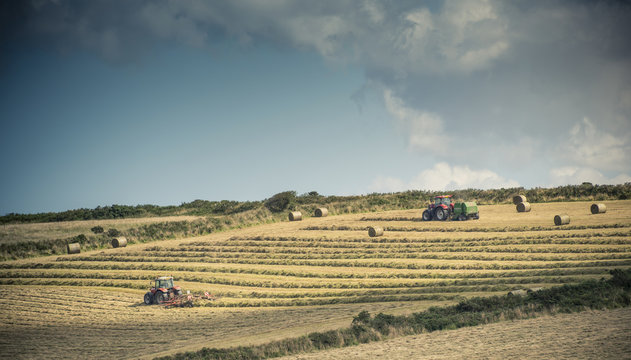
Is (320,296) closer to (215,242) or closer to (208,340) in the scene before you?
(208,340)

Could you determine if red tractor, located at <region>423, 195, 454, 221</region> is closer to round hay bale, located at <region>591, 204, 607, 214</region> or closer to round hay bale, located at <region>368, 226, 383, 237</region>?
round hay bale, located at <region>368, 226, 383, 237</region>

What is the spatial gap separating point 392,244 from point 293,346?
26097 millimetres

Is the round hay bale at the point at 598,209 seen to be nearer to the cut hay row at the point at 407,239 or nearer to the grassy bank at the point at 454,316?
the cut hay row at the point at 407,239

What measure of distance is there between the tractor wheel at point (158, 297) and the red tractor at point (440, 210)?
1008 inches

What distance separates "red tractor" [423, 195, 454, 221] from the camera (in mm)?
51500

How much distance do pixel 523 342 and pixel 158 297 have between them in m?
23.6

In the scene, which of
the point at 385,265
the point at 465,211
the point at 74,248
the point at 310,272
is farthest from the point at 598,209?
the point at 74,248

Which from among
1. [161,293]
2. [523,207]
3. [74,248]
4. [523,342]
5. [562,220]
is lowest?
[523,342]

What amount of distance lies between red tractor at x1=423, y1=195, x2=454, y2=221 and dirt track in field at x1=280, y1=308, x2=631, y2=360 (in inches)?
1168

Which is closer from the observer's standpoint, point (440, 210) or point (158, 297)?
point (158, 297)

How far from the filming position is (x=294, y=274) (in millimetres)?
40250

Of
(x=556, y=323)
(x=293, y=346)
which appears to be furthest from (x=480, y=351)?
(x=293, y=346)

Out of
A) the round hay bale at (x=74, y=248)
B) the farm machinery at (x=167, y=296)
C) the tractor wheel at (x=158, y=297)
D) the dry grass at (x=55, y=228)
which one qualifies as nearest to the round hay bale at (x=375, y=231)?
the farm machinery at (x=167, y=296)

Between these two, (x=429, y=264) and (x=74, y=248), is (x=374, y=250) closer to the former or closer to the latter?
(x=429, y=264)
